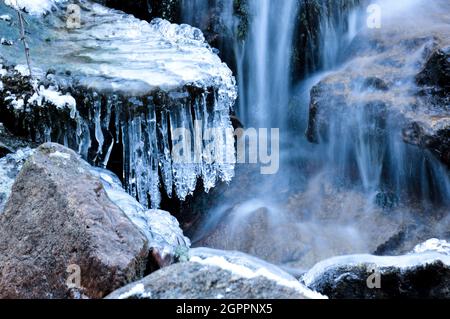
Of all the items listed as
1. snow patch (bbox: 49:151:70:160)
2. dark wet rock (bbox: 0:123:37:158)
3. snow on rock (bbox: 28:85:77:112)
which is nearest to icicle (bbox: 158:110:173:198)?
snow on rock (bbox: 28:85:77:112)

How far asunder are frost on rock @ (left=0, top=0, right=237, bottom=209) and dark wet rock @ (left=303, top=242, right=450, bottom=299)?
225cm

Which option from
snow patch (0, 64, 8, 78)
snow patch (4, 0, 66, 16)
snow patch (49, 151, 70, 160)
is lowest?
snow patch (49, 151, 70, 160)

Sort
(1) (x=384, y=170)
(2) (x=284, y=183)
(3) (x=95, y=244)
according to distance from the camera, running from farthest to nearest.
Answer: (2) (x=284, y=183) → (1) (x=384, y=170) → (3) (x=95, y=244)

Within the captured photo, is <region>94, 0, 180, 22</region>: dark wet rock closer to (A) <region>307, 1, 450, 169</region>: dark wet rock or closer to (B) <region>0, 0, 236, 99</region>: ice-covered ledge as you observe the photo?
(B) <region>0, 0, 236, 99</region>: ice-covered ledge

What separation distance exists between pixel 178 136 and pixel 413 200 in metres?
2.67

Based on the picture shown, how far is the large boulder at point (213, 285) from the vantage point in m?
2.35

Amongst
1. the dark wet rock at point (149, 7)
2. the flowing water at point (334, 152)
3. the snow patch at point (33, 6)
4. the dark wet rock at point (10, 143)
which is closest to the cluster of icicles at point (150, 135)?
the dark wet rock at point (10, 143)

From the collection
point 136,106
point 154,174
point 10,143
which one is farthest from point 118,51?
point 10,143

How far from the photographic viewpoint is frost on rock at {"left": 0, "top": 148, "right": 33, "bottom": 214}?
408 cm

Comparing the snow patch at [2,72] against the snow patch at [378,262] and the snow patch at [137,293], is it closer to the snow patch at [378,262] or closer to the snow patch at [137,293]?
the snow patch at [137,293]

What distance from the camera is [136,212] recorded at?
161 inches

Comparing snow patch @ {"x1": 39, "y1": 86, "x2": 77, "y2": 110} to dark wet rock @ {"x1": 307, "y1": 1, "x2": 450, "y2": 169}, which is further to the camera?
dark wet rock @ {"x1": 307, "y1": 1, "x2": 450, "y2": 169}
